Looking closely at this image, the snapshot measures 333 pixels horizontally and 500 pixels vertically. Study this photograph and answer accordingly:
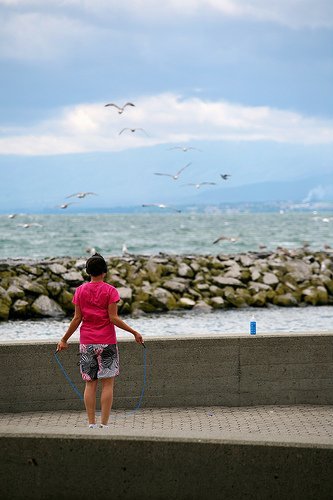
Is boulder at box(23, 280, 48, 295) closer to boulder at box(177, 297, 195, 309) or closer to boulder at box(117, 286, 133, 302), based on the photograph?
boulder at box(117, 286, 133, 302)

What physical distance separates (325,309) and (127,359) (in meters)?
16.8

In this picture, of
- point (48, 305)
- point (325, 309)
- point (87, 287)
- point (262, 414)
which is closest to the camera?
point (87, 287)

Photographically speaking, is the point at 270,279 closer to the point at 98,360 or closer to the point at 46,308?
the point at 46,308

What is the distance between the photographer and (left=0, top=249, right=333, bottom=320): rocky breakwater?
2335cm

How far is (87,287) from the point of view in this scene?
6773 mm

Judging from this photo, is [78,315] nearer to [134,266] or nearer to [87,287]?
[87,287]

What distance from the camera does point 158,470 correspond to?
5.17 meters

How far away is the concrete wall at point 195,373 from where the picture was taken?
8.47 metres

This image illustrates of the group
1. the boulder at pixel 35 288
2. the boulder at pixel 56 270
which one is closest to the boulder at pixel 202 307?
the boulder at pixel 35 288

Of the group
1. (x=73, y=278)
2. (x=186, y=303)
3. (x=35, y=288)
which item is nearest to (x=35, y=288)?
(x=35, y=288)

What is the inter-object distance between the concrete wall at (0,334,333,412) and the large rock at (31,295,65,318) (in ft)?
46.2

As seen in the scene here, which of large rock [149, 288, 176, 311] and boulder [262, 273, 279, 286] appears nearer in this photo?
large rock [149, 288, 176, 311]

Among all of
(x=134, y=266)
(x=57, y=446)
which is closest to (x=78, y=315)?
(x=57, y=446)

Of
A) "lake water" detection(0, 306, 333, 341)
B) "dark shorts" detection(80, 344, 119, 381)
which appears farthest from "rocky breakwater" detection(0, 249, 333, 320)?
"dark shorts" detection(80, 344, 119, 381)
